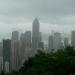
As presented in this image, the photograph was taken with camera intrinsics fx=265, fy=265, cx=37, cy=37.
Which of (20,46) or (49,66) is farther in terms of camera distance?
(20,46)

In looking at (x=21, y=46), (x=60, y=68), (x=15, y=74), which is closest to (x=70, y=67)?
(x=60, y=68)

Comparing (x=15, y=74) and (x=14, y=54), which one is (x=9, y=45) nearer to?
(x=14, y=54)

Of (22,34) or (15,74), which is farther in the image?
(22,34)

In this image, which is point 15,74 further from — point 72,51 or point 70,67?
point 72,51

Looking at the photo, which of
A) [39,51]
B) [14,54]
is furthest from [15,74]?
[14,54]

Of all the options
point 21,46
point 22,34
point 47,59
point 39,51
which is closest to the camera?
point 47,59

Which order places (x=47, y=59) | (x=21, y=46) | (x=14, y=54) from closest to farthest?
(x=47, y=59)
(x=14, y=54)
(x=21, y=46)

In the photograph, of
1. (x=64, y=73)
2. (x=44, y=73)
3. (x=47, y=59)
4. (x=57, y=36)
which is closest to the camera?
(x=44, y=73)

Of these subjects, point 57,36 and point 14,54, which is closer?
point 14,54

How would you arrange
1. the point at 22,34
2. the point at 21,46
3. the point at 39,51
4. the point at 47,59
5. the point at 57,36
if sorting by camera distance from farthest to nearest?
the point at 22,34
the point at 57,36
the point at 21,46
the point at 39,51
the point at 47,59
